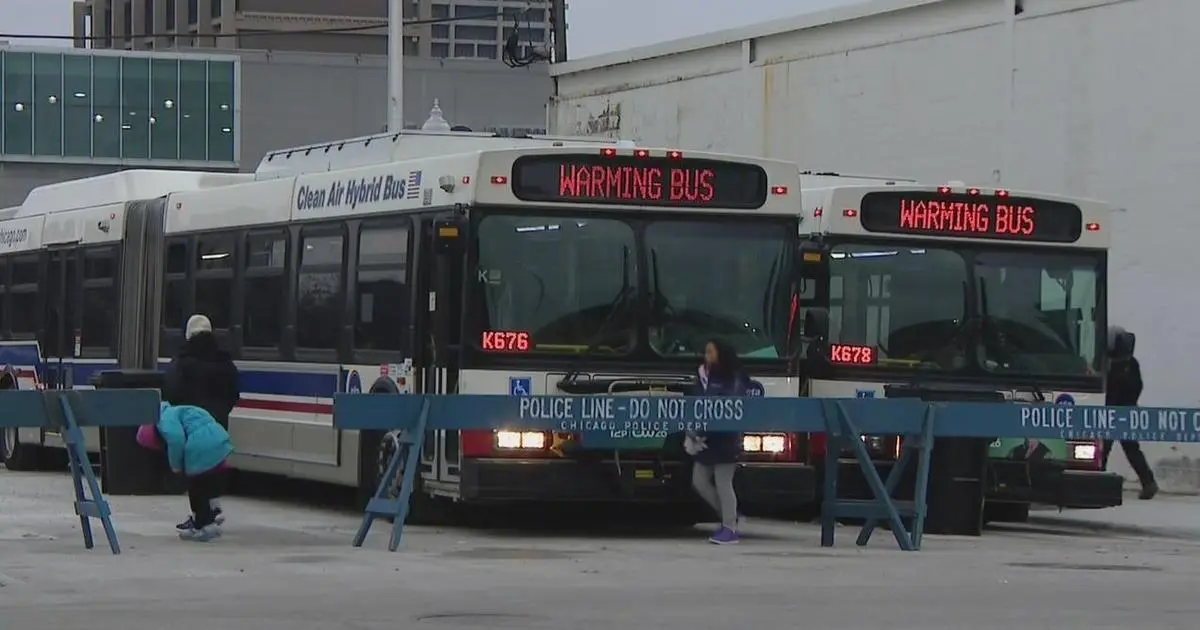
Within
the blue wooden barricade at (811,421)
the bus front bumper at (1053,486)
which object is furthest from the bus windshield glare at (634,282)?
the bus front bumper at (1053,486)

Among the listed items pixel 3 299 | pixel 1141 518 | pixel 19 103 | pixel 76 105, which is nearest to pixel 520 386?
pixel 1141 518

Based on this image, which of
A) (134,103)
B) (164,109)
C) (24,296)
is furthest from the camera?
(164,109)

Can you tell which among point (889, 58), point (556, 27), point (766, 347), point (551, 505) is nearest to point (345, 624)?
point (766, 347)

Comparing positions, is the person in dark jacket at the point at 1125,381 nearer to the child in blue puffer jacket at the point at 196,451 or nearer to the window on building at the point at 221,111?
the child in blue puffer jacket at the point at 196,451

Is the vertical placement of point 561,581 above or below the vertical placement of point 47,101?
below

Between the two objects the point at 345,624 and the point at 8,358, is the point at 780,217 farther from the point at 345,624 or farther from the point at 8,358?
the point at 8,358

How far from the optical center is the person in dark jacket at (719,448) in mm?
16000

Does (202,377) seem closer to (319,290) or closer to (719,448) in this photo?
(319,290)

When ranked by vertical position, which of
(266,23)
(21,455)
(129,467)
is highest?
(266,23)

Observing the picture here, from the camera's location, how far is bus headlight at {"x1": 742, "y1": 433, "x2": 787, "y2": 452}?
16.9 meters

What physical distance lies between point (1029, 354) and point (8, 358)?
42.0 feet

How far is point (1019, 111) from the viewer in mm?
27438

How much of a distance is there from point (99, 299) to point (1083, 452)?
35.3ft

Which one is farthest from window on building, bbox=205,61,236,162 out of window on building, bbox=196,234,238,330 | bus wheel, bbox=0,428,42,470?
window on building, bbox=196,234,238,330
